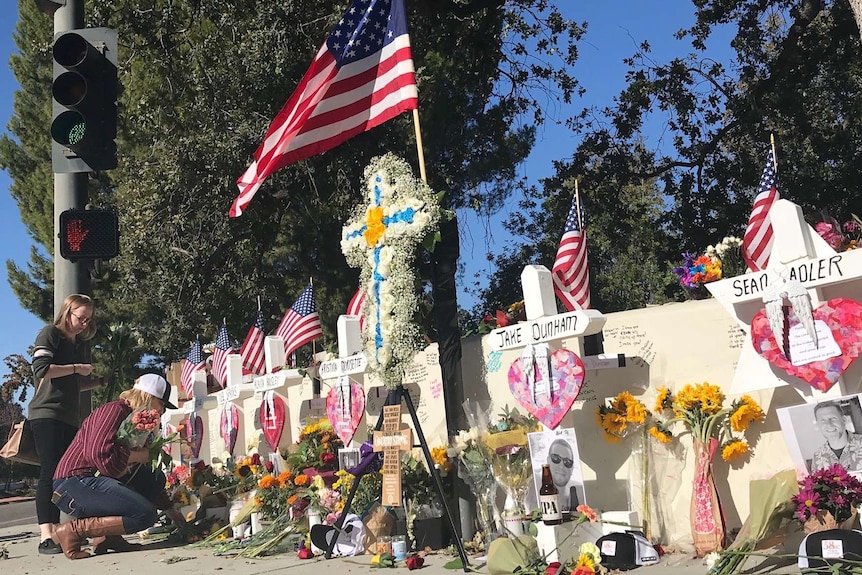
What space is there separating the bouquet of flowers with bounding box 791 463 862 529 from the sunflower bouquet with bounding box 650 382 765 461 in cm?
71

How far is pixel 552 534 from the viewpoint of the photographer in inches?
215

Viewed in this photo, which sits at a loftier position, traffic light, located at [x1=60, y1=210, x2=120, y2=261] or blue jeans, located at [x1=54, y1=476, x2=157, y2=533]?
traffic light, located at [x1=60, y1=210, x2=120, y2=261]

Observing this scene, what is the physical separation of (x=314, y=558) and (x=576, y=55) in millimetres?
11844

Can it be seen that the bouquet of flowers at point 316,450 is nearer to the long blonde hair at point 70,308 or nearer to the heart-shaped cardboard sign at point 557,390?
the long blonde hair at point 70,308

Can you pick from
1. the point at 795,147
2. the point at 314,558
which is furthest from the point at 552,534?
the point at 795,147

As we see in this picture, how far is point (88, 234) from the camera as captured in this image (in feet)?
23.2

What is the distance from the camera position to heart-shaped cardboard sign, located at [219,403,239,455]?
11219mm

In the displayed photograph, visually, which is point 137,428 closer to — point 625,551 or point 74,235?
point 74,235

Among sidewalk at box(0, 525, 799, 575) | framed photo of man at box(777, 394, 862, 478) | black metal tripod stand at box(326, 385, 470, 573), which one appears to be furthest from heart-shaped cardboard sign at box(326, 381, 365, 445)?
framed photo of man at box(777, 394, 862, 478)

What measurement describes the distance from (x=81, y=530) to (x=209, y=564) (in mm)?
1525

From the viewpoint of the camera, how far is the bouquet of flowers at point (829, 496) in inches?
177

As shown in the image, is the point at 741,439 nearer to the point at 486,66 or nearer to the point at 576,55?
the point at 486,66

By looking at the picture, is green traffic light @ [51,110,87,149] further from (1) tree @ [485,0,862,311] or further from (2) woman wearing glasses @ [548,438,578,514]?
(1) tree @ [485,0,862,311]

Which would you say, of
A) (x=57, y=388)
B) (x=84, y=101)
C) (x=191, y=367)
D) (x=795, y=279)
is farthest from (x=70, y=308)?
(x=191, y=367)
